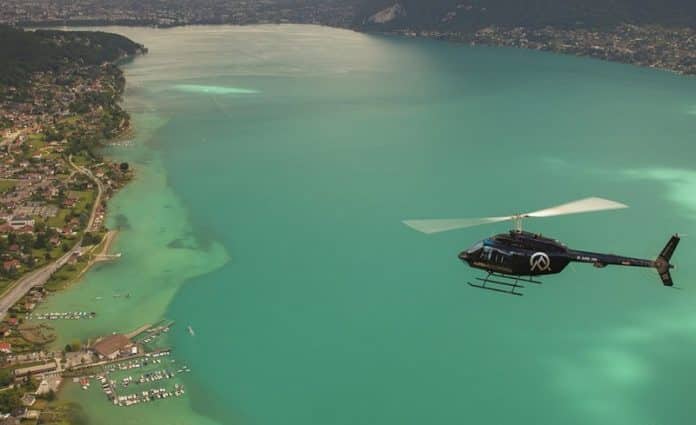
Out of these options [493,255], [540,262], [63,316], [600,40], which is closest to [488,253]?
[493,255]

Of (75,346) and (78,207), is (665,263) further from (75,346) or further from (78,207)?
(78,207)

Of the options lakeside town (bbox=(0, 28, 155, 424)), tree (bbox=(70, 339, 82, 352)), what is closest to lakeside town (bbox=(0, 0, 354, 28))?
lakeside town (bbox=(0, 28, 155, 424))

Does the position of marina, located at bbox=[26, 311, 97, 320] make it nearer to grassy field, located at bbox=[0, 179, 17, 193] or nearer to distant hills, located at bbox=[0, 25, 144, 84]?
grassy field, located at bbox=[0, 179, 17, 193]

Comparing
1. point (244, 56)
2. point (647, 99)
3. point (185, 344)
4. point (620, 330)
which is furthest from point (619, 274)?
point (244, 56)

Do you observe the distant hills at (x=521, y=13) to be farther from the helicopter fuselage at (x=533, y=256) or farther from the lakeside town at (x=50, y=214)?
the helicopter fuselage at (x=533, y=256)

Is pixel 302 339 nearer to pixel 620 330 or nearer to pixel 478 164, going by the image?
pixel 620 330

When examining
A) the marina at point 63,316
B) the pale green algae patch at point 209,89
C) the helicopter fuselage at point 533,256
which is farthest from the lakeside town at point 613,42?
the marina at point 63,316
